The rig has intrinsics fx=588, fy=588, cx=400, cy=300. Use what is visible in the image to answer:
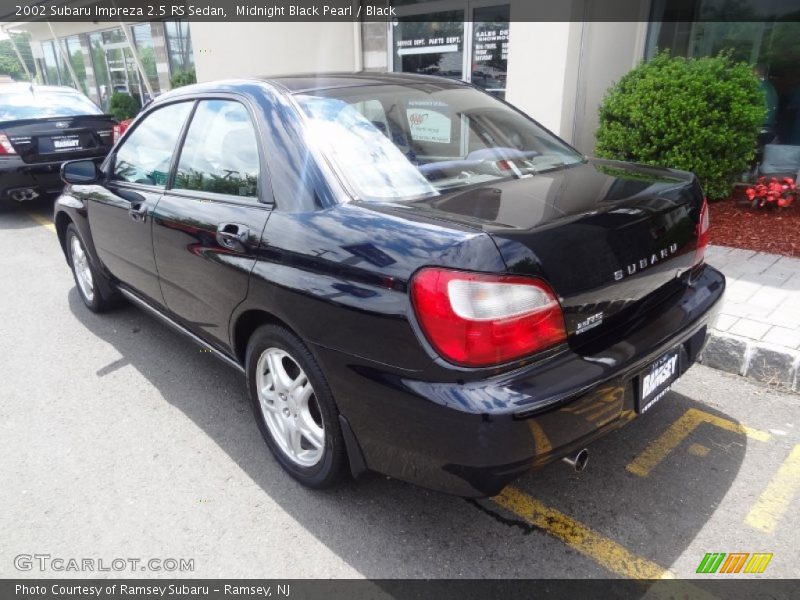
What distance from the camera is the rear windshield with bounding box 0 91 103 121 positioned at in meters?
7.80

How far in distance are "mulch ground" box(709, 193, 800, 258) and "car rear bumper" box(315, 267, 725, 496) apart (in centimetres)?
347

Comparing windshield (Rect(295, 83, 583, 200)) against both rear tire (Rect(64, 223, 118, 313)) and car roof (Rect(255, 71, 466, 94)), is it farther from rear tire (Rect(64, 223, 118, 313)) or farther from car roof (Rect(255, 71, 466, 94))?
rear tire (Rect(64, 223, 118, 313))

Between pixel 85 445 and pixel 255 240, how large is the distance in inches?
59.4

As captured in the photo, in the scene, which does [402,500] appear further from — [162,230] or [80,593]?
[162,230]

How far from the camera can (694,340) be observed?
2.44m

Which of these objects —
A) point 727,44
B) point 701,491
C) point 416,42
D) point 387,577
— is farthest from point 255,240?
point 416,42

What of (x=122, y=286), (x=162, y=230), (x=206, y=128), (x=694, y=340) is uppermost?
(x=206, y=128)

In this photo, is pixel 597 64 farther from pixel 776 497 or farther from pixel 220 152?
pixel 776 497

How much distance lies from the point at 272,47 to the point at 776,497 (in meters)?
10.0

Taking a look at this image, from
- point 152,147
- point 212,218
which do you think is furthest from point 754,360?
point 152,147

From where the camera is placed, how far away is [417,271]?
1.83m

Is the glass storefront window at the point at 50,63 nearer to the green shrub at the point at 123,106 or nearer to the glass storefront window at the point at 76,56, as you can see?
the glass storefront window at the point at 76,56

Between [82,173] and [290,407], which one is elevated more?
[82,173]

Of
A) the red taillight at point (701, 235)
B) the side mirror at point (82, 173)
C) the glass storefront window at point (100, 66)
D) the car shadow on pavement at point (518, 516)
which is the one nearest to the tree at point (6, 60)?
the glass storefront window at point (100, 66)
